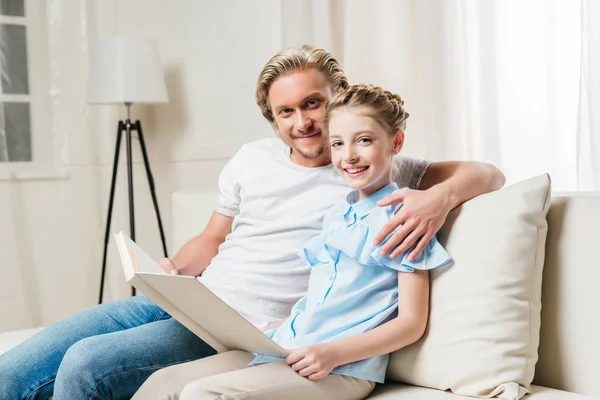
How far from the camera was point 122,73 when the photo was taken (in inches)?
134

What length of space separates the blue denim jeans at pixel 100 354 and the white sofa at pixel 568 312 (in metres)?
0.45

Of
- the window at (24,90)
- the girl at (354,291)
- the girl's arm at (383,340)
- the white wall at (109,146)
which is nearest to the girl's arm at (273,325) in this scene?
the girl at (354,291)

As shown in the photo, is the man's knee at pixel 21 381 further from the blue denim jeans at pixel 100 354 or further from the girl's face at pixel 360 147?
the girl's face at pixel 360 147

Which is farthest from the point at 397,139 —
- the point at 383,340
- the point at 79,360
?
the point at 79,360

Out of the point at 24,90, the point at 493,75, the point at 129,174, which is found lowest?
the point at 129,174

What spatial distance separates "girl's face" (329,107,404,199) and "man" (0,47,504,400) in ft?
0.29

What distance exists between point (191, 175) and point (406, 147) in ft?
5.13

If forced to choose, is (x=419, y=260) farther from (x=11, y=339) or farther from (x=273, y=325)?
(x=11, y=339)

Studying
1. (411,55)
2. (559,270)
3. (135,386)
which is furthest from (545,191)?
(411,55)

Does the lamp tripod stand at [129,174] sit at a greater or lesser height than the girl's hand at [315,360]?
greater

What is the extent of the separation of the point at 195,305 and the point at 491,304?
1.82 ft

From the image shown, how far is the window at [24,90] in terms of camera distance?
3549mm

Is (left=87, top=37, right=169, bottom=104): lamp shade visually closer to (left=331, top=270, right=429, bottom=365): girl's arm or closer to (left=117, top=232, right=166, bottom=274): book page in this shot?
(left=117, top=232, right=166, bottom=274): book page

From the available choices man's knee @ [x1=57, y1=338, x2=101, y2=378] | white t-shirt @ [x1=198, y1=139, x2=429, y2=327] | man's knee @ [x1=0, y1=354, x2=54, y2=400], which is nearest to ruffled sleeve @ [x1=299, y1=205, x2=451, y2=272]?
white t-shirt @ [x1=198, y1=139, x2=429, y2=327]
